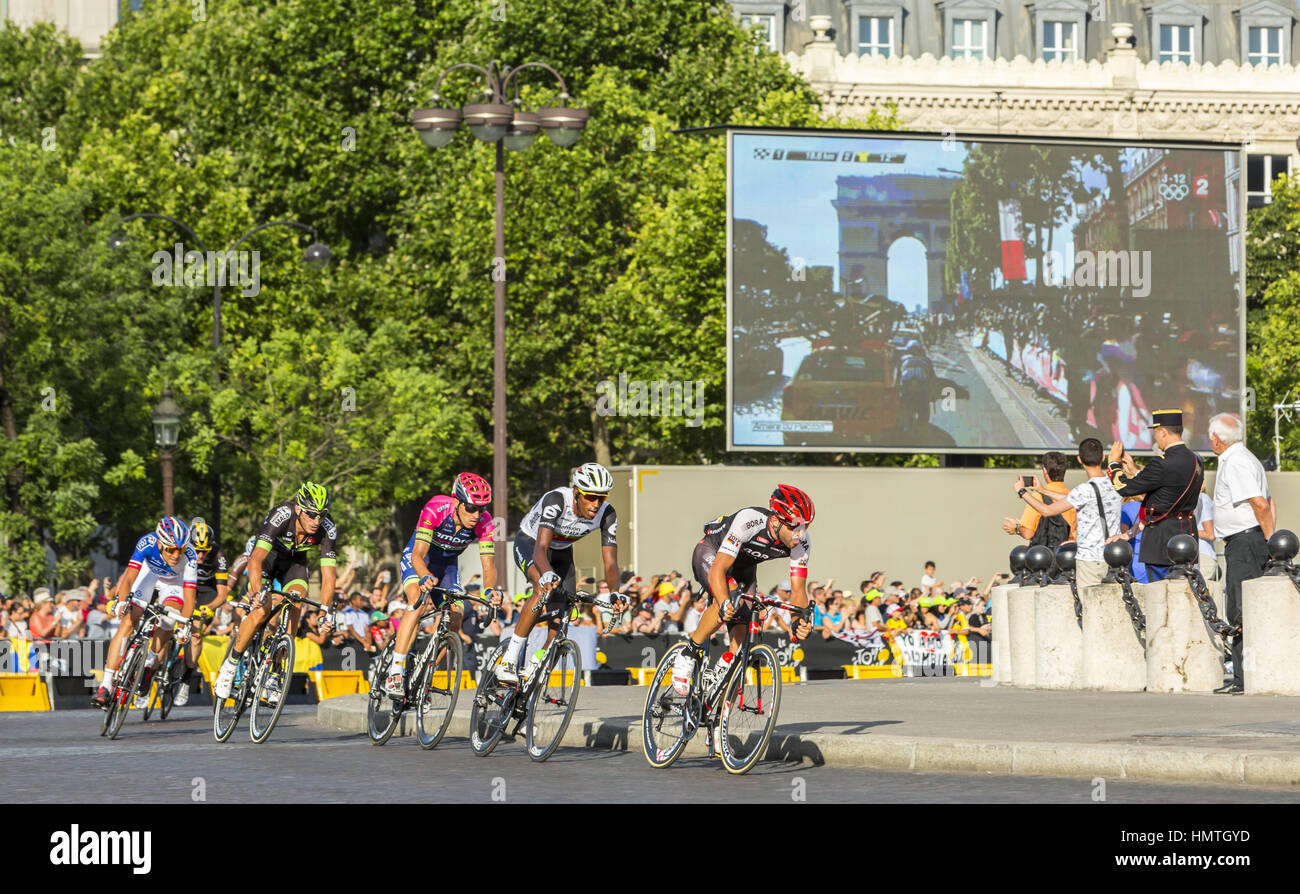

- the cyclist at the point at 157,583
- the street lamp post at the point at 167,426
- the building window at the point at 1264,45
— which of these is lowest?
the cyclist at the point at 157,583

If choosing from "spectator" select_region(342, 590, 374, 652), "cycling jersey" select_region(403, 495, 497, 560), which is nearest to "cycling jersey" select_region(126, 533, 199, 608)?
"cycling jersey" select_region(403, 495, 497, 560)

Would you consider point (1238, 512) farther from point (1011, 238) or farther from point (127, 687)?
point (1011, 238)

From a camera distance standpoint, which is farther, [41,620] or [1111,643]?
[41,620]

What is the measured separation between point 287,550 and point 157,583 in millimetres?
2571

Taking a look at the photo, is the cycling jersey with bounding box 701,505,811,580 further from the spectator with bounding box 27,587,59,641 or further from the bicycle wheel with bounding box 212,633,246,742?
the spectator with bounding box 27,587,59,641

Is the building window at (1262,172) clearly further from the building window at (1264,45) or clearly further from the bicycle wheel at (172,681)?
the bicycle wheel at (172,681)

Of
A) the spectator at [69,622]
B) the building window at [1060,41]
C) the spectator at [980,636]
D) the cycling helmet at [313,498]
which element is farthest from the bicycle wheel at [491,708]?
the building window at [1060,41]

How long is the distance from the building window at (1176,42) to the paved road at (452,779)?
59954 mm

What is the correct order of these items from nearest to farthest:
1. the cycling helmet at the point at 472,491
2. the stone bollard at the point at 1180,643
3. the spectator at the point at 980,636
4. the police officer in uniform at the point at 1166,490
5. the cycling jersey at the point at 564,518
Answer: the cycling jersey at the point at 564,518
the cycling helmet at the point at 472,491
the police officer in uniform at the point at 1166,490
the stone bollard at the point at 1180,643
the spectator at the point at 980,636

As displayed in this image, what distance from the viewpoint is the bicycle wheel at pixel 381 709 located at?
561 inches

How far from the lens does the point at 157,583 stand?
56.7 ft

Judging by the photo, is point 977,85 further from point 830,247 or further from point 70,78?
point 830,247

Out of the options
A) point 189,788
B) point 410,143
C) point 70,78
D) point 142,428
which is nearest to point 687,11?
point 410,143

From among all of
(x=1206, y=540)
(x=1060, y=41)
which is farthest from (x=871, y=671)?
(x=1060, y=41)
